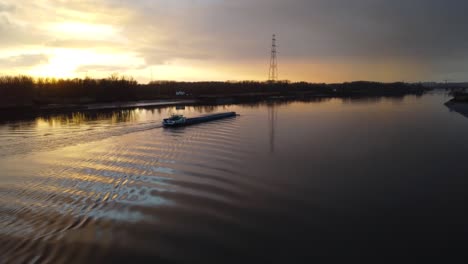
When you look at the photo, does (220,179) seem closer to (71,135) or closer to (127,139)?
(127,139)

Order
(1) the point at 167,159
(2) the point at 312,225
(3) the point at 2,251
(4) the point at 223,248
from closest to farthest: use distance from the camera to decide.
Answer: (3) the point at 2,251
(4) the point at 223,248
(2) the point at 312,225
(1) the point at 167,159

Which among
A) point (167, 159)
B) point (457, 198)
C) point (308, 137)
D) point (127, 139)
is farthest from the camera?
point (308, 137)

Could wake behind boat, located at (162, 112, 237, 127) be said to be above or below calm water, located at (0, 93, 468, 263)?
above

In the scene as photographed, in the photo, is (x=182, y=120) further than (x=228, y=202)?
Yes

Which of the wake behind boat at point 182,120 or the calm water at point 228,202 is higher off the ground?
the wake behind boat at point 182,120

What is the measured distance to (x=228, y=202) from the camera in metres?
9.80

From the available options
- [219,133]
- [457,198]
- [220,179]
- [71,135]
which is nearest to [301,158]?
[220,179]

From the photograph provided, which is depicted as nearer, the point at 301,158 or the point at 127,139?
the point at 301,158

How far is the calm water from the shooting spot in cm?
723

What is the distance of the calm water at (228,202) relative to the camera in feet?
23.7

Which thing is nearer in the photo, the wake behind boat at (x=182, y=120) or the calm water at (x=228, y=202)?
the calm water at (x=228, y=202)

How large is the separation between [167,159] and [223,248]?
957cm

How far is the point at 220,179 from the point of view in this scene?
480 inches

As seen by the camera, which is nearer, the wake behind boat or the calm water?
the calm water
